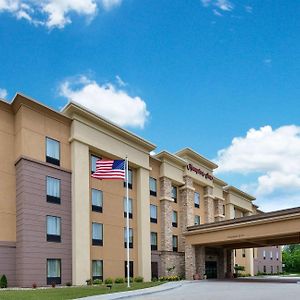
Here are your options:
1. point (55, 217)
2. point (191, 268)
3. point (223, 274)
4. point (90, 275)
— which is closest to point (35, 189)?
point (55, 217)

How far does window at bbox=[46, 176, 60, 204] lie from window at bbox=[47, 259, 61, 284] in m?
4.42

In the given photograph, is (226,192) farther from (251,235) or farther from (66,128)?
(66,128)

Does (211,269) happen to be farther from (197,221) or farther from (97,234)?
(97,234)

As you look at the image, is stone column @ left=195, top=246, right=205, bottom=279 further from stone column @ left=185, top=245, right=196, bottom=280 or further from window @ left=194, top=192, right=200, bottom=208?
window @ left=194, top=192, right=200, bottom=208

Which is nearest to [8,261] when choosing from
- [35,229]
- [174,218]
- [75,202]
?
[35,229]

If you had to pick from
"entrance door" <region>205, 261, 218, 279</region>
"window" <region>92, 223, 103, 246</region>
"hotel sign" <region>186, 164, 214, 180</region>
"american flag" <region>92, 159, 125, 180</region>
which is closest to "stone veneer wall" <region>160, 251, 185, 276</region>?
"entrance door" <region>205, 261, 218, 279</region>

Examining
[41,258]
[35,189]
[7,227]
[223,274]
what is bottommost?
[223,274]

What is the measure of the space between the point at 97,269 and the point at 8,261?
8.53 m

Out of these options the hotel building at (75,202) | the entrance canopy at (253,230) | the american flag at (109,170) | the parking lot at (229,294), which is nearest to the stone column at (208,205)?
the hotel building at (75,202)

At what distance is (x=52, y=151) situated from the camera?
1355 inches

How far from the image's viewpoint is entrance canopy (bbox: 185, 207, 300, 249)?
37250 mm

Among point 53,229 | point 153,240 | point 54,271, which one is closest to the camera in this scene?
point 54,271

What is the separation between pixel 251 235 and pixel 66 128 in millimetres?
19149

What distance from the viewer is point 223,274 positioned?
177 feet
